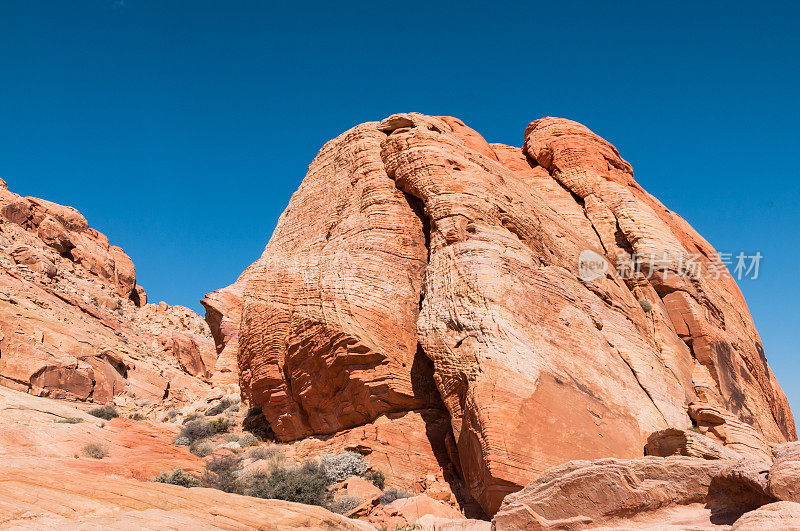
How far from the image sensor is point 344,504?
1295 centimetres

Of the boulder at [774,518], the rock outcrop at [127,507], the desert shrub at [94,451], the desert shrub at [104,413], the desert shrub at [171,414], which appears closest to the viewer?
the boulder at [774,518]

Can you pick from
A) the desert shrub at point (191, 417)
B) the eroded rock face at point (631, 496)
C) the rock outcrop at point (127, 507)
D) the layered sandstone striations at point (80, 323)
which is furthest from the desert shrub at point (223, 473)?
the layered sandstone striations at point (80, 323)

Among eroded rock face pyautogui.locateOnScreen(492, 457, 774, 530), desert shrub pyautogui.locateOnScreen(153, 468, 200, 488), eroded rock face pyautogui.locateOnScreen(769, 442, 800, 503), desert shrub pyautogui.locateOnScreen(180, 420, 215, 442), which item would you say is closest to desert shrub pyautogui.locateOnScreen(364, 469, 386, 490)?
desert shrub pyautogui.locateOnScreen(153, 468, 200, 488)

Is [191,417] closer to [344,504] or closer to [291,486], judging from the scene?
[291,486]

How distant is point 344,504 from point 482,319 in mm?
Answer: 5329

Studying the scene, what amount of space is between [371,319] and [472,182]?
5.64 meters

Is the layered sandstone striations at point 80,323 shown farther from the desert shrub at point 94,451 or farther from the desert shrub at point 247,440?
the desert shrub at point 94,451

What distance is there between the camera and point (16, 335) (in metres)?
24.5

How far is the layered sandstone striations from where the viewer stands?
2459 centimetres

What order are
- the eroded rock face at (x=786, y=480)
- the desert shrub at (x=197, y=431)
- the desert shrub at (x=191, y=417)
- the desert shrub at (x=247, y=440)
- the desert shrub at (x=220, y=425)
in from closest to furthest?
1. the eroded rock face at (x=786, y=480)
2. the desert shrub at (x=247, y=440)
3. the desert shrub at (x=197, y=431)
4. the desert shrub at (x=220, y=425)
5. the desert shrub at (x=191, y=417)

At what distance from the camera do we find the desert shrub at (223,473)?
530 inches

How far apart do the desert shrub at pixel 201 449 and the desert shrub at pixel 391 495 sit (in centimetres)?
632

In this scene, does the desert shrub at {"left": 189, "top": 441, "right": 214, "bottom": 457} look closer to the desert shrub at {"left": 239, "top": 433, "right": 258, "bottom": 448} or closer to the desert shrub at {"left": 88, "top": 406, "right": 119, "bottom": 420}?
the desert shrub at {"left": 239, "top": 433, "right": 258, "bottom": 448}

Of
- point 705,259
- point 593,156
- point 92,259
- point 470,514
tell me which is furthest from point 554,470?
point 92,259
